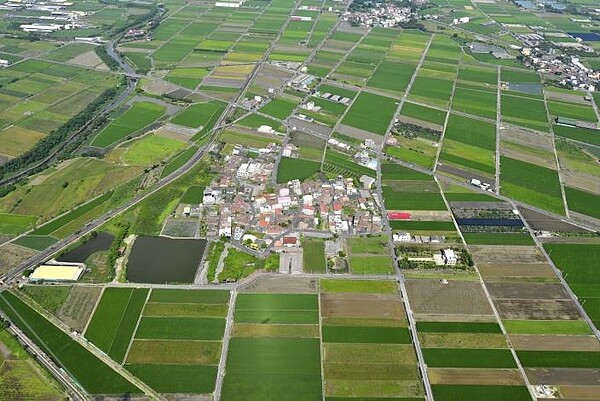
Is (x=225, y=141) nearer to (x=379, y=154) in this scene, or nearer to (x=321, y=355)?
(x=379, y=154)

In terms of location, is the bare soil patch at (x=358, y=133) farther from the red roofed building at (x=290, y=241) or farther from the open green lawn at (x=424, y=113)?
the red roofed building at (x=290, y=241)

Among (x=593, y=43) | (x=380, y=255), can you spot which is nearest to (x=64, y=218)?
(x=380, y=255)

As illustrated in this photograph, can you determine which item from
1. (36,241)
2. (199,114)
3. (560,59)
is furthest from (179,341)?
(560,59)

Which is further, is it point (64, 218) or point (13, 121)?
point (13, 121)

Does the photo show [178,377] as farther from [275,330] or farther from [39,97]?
Answer: [39,97]

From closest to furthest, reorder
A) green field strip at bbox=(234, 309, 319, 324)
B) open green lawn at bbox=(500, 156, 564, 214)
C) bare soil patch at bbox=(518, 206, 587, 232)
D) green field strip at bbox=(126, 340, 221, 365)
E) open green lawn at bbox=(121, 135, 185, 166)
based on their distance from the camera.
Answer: green field strip at bbox=(126, 340, 221, 365) → green field strip at bbox=(234, 309, 319, 324) → bare soil patch at bbox=(518, 206, 587, 232) → open green lawn at bbox=(500, 156, 564, 214) → open green lawn at bbox=(121, 135, 185, 166)

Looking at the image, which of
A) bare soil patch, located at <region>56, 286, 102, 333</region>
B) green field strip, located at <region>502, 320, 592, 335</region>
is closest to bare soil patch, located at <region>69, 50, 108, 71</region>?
bare soil patch, located at <region>56, 286, 102, 333</region>

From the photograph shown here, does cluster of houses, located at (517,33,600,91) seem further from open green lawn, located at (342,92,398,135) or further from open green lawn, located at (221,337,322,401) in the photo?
open green lawn, located at (221,337,322,401)

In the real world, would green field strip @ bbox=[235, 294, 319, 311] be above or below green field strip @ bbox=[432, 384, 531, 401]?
above
